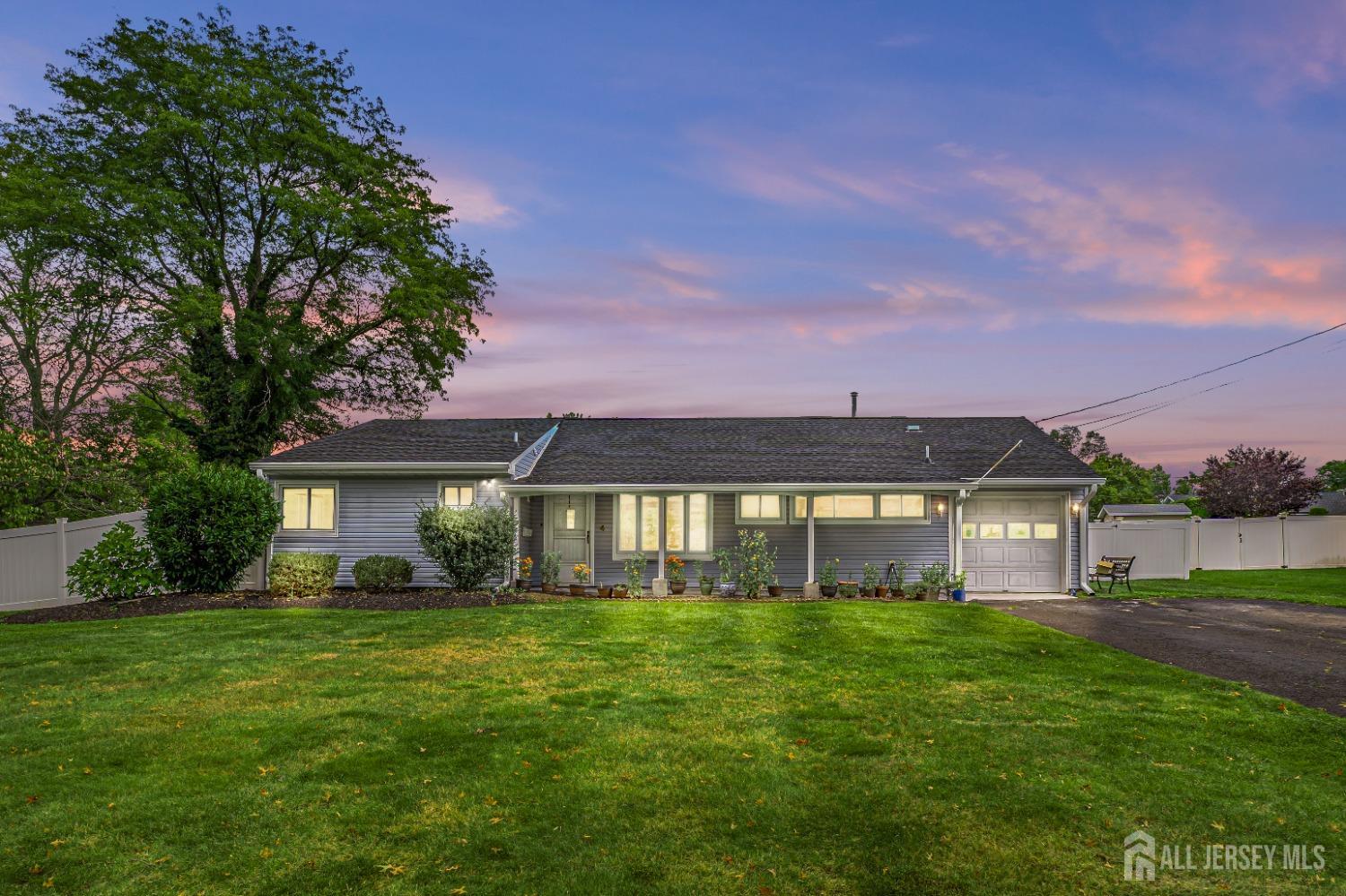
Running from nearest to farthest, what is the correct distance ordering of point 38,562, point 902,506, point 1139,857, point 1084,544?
point 1139,857, point 38,562, point 902,506, point 1084,544

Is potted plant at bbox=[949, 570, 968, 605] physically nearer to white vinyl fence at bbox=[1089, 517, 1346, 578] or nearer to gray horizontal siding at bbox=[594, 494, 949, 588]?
gray horizontal siding at bbox=[594, 494, 949, 588]

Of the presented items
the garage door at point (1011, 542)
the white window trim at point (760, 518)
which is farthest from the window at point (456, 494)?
the garage door at point (1011, 542)

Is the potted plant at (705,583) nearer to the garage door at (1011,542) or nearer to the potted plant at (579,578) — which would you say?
the potted plant at (579,578)

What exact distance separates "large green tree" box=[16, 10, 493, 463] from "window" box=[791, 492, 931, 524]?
546 inches

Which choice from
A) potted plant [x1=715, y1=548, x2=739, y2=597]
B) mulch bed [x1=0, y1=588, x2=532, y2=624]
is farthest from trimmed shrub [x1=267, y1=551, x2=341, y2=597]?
potted plant [x1=715, y1=548, x2=739, y2=597]

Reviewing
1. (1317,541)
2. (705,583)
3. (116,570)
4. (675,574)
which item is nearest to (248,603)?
(116,570)

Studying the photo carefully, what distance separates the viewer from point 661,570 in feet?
55.1

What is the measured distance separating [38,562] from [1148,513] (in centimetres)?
3032

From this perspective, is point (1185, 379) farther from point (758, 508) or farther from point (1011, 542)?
point (758, 508)

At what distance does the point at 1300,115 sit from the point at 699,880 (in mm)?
20927

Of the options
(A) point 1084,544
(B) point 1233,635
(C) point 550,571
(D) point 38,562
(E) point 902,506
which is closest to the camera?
(B) point 1233,635

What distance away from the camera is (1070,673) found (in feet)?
29.9

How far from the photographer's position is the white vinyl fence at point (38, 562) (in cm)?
1587

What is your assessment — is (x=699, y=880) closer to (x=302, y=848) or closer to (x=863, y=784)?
(x=863, y=784)
